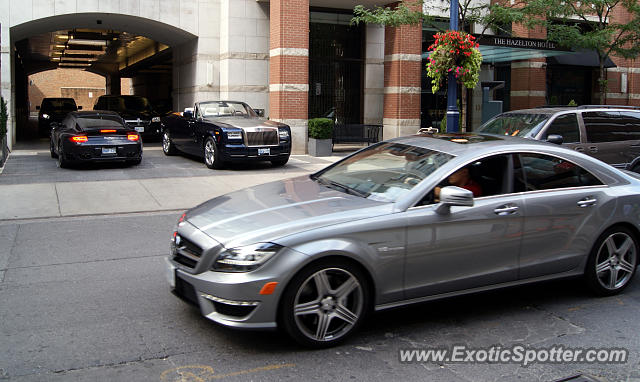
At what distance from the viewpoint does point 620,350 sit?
487 centimetres

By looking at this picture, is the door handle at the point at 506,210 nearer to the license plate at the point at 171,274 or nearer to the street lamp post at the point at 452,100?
the license plate at the point at 171,274

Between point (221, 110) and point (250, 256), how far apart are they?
12.9 meters

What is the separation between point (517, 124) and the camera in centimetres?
1157

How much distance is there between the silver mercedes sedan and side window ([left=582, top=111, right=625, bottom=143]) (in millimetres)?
5654

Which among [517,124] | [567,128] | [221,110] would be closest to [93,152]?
[221,110]

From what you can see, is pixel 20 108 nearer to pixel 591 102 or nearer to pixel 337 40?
pixel 337 40

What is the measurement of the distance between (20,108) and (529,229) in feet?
133

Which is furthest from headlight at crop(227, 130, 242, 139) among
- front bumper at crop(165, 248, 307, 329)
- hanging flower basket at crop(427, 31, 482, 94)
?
front bumper at crop(165, 248, 307, 329)

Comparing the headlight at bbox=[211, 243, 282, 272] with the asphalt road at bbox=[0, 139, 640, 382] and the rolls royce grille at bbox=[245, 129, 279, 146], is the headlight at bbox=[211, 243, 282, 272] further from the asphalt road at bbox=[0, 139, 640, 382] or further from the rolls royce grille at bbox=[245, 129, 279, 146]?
the rolls royce grille at bbox=[245, 129, 279, 146]

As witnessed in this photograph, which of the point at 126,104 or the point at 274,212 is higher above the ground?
the point at 126,104

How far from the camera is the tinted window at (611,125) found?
11475 mm

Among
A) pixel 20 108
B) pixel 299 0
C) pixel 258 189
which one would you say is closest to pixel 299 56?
pixel 299 0

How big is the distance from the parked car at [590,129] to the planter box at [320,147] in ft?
28.6

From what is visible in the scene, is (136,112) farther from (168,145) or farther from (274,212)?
(274,212)
